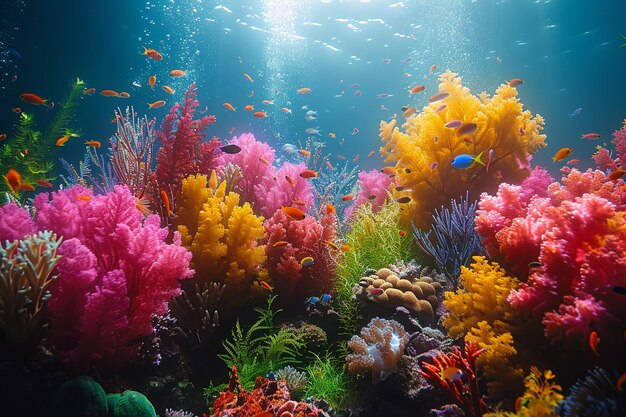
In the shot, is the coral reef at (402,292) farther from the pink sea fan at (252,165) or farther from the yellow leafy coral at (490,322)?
the pink sea fan at (252,165)

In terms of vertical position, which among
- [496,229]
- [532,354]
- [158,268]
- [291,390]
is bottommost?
[291,390]

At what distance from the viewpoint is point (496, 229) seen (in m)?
3.71

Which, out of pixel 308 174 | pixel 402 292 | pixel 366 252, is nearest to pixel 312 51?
pixel 308 174

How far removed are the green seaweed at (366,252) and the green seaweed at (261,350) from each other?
→ 0.73 m

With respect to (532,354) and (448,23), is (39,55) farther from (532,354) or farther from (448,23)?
(448,23)

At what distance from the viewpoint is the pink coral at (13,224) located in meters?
2.79

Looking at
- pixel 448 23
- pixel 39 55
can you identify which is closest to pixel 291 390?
pixel 39 55

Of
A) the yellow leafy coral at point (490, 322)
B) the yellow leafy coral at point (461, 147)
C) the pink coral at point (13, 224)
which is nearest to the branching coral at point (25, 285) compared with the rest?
the pink coral at point (13, 224)

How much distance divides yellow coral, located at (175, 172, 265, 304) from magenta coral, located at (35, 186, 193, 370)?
22.8 inches

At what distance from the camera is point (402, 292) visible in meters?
4.00

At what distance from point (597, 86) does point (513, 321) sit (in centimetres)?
4951

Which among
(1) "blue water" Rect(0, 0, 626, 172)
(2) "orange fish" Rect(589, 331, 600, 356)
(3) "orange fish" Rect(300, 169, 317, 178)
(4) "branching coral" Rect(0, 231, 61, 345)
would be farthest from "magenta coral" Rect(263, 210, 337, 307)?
(1) "blue water" Rect(0, 0, 626, 172)

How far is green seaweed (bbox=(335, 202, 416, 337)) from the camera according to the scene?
413cm

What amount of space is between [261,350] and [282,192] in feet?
9.51
